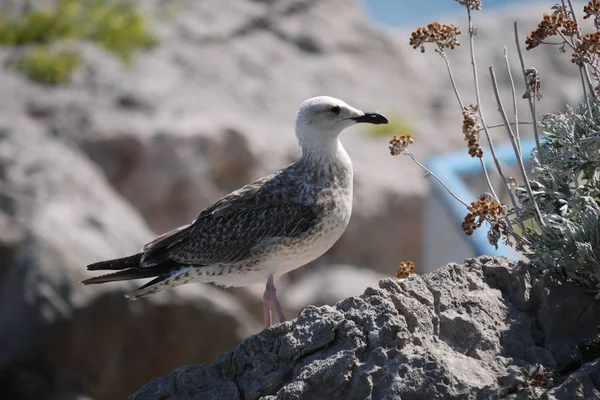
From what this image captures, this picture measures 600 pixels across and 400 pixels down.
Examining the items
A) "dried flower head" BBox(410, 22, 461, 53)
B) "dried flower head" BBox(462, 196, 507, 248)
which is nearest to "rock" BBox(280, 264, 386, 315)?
"dried flower head" BBox(410, 22, 461, 53)

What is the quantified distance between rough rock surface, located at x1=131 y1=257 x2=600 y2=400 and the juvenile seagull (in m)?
1.51

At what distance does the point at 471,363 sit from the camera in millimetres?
4363

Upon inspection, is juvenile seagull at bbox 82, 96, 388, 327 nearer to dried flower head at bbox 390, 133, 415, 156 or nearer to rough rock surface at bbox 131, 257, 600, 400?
dried flower head at bbox 390, 133, 415, 156

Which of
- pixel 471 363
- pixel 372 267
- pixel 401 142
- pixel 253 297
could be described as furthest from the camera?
pixel 372 267

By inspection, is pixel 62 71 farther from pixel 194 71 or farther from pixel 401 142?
pixel 401 142

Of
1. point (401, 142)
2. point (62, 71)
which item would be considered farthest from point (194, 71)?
point (401, 142)

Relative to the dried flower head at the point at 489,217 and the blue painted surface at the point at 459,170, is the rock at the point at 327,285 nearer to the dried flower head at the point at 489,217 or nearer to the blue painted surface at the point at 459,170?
the blue painted surface at the point at 459,170

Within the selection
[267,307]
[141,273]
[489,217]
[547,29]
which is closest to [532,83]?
[547,29]

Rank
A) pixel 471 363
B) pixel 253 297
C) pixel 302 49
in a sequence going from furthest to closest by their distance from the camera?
pixel 302 49
pixel 253 297
pixel 471 363

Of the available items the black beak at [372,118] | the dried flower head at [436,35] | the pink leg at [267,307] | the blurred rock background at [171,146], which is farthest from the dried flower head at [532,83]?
the blurred rock background at [171,146]

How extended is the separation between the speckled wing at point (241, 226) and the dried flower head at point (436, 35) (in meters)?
1.53

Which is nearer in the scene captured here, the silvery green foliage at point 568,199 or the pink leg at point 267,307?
the silvery green foliage at point 568,199

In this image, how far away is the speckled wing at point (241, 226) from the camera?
618 cm

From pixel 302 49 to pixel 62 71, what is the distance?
14.9ft
